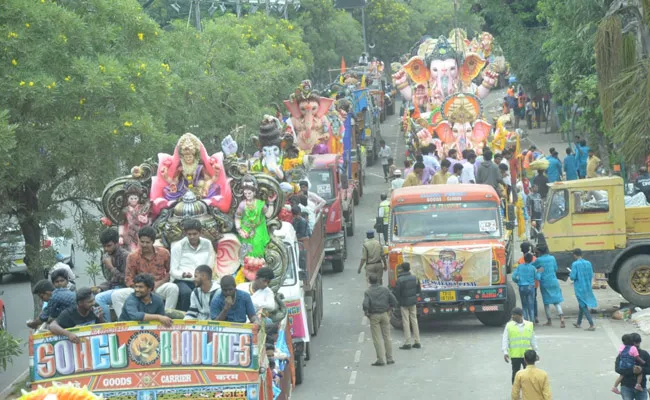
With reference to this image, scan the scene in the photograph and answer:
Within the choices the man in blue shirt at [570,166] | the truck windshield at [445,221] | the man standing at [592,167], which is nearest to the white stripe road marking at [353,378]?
the truck windshield at [445,221]

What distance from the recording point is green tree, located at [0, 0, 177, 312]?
18.8 m

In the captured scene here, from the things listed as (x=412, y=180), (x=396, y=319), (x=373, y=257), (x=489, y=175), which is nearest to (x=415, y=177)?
(x=412, y=180)

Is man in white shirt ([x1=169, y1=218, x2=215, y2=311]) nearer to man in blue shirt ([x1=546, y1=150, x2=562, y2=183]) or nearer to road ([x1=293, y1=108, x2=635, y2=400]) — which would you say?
road ([x1=293, y1=108, x2=635, y2=400])

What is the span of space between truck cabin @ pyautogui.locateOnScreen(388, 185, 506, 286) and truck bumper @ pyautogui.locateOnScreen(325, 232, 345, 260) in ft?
20.3

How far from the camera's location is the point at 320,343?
2167cm

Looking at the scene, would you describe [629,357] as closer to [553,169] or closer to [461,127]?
[553,169]

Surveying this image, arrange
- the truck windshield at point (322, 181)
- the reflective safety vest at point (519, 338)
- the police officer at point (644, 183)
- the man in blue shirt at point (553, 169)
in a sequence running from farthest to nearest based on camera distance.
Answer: the man in blue shirt at point (553, 169) < the truck windshield at point (322, 181) < the police officer at point (644, 183) < the reflective safety vest at point (519, 338)

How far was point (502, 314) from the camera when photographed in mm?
21859

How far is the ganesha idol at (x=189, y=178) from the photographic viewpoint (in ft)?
55.0

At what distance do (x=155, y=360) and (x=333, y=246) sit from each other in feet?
55.6

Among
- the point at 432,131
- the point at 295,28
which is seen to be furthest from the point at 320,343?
the point at 295,28

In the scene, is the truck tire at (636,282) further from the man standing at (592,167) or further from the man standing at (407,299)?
the man standing at (592,167)

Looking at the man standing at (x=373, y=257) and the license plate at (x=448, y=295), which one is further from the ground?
the man standing at (x=373, y=257)

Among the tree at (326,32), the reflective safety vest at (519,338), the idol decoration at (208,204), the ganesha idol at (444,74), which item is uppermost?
the tree at (326,32)
